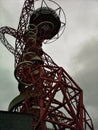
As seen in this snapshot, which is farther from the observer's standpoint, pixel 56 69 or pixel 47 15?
pixel 47 15

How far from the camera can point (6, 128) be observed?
35.3 metres

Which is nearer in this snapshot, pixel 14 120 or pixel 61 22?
pixel 14 120

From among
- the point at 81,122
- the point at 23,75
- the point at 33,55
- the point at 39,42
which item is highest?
the point at 39,42

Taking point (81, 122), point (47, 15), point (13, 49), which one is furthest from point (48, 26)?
point (81, 122)

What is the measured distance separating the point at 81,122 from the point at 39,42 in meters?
29.5

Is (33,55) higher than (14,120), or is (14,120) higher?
(33,55)

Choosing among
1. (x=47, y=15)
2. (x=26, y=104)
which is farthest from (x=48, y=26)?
(x=26, y=104)

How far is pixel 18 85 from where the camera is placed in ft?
210

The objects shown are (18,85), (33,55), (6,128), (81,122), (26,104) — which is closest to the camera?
(6,128)

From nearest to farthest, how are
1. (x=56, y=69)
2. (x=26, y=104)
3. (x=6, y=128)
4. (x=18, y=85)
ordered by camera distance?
(x=6, y=128)
(x=56, y=69)
(x=26, y=104)
(x=18, y=85)

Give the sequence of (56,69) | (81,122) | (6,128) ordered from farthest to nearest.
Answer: (56,69)
(81,122)
(6,128)

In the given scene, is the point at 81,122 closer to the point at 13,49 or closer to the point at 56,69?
the point at 56,69

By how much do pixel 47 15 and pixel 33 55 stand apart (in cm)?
1006

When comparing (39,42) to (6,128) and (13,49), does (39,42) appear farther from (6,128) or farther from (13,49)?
(6,128)
